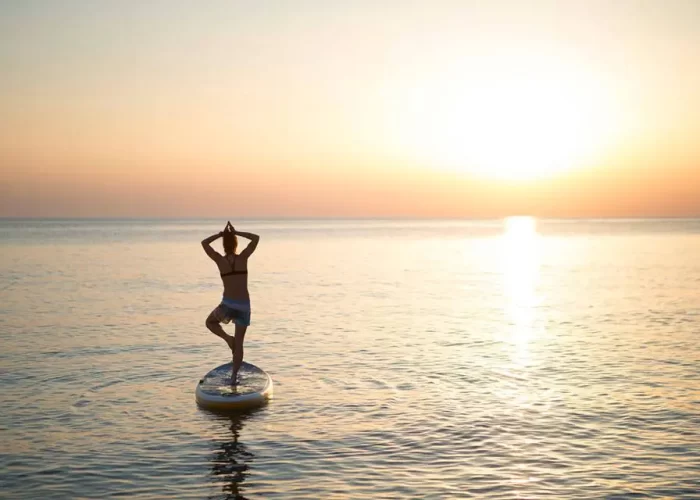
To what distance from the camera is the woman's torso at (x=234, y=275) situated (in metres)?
15.1

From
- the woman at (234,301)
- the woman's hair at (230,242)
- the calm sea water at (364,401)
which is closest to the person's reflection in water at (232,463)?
the calm sea water at (364,401)

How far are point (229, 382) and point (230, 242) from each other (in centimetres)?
309

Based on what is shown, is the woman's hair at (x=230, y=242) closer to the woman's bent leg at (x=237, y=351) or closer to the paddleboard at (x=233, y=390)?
the woman's bent leg at (x=237, y=351)

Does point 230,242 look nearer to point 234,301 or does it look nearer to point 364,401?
point 234,301

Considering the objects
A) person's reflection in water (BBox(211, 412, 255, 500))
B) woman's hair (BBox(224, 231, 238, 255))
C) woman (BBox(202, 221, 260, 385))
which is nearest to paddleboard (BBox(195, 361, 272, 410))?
woman (BBox(202, 221, 260, 385))

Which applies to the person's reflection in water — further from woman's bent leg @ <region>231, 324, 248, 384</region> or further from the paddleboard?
woman's bent leg @ <region>231, 324, 248, 384</region>

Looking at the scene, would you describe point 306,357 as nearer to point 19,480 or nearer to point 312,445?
point 312,445

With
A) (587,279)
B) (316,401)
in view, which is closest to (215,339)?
(316,401)

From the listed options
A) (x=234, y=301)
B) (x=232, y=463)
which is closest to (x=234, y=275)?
(x=234, y=301)

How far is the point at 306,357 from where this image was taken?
20.5 meters

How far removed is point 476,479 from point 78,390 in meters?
9.94

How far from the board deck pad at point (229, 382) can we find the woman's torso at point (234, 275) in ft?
5.37

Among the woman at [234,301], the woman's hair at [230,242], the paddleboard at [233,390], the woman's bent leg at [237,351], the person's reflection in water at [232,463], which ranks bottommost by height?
the person's reflection in water at [232,463]

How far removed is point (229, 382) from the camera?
1540 centimetres
